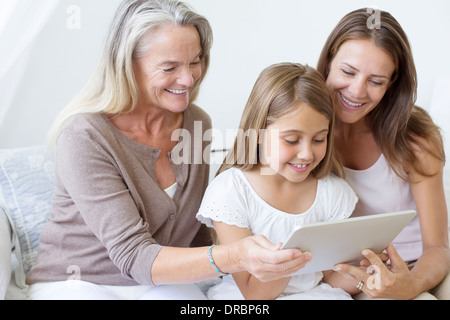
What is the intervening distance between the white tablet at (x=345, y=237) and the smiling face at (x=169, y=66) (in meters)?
0.57

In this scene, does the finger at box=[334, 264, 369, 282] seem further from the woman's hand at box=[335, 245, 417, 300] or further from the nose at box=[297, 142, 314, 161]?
the nose at box=[297, 142, 314, 161]

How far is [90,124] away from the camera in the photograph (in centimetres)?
146

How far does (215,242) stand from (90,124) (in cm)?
63

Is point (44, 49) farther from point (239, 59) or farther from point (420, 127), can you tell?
point (420, 127)

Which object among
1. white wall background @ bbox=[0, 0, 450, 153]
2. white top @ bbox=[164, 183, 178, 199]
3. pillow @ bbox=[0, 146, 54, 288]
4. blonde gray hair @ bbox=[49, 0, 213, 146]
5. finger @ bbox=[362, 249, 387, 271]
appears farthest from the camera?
white wall background @ bbox=[0, 0, 450, 153]

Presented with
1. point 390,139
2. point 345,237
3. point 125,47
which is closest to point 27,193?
point 125,47


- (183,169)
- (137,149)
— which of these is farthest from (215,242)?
(137,149)

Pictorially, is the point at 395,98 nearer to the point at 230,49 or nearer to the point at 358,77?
the point at 358,77

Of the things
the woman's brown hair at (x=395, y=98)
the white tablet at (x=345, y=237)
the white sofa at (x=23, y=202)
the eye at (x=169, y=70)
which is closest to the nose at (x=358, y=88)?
the woman's brown hair at (x=395, y=98)

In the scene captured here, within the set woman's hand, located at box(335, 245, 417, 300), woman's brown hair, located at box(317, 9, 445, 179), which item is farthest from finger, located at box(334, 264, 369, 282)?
woman's brown hair, located at box(317, 9, 445, 179)

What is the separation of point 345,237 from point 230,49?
1214 millimetres

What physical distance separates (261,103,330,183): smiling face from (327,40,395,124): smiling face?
0.46 ft

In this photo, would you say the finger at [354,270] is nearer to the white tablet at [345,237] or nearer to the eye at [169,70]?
the white tablet at [345,237]

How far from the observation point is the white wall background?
214 centimetres
